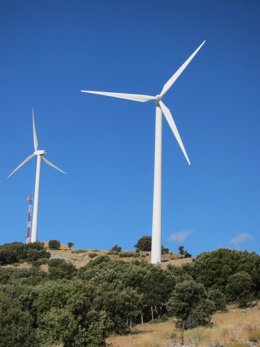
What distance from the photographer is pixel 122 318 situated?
4978cm

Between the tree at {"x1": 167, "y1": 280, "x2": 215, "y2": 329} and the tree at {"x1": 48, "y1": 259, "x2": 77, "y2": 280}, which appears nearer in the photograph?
the tree at {"x1": 167, "y1": 280, "x2": 215, "y2": 329}

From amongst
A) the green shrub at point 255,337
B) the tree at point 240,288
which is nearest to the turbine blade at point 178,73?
the tree at point 240,288

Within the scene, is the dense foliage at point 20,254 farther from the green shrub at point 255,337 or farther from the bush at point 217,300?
the green shrub at point 255,337

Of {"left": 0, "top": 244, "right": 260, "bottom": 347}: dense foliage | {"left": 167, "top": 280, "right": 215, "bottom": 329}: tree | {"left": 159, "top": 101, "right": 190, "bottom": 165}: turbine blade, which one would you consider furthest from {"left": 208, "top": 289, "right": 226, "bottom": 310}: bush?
{"left": 159, "top": 101, "right": 190, "bottom": 165}: turbine blade

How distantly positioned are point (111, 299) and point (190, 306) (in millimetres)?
7292

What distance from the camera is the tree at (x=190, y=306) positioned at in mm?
45025

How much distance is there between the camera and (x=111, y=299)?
50.0m

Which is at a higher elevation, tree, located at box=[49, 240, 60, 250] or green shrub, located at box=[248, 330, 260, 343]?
tree, located at box=[49, 240, 60, 250]

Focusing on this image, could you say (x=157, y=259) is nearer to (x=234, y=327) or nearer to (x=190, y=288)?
(x=190, y=288)

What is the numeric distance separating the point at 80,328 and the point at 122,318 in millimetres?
15797

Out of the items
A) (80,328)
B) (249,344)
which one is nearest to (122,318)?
(80,328)

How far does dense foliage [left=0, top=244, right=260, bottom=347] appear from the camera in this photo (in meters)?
33.7

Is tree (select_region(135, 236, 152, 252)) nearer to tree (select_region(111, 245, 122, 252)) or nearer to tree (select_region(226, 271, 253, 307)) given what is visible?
tree (select_region(111, 245, 122, 252))

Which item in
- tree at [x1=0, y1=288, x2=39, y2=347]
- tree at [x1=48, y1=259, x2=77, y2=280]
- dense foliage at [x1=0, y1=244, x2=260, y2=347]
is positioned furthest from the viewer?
tree at [x1=48, y1=259, x2=77, y2=280]
